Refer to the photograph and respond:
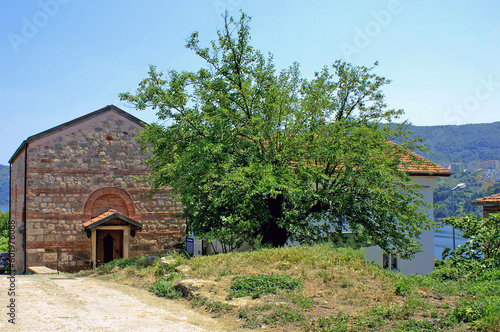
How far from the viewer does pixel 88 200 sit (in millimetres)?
18906

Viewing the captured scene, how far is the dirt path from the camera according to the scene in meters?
6.88

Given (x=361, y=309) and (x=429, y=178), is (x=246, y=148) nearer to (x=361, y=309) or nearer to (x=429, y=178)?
(x=361, y=309)

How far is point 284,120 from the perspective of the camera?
48.4 feet

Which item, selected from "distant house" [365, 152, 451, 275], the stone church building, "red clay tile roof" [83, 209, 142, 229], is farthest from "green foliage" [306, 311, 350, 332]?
"distant house" [365, 152, 451, 275]

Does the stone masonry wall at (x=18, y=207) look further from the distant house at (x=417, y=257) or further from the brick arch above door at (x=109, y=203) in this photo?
the distant house at (x=417, y=257)

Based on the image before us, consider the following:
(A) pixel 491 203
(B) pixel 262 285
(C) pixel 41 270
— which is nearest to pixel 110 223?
(C) pixel 41 270

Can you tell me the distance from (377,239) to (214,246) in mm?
8529

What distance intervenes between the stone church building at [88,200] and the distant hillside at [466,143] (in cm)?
10576

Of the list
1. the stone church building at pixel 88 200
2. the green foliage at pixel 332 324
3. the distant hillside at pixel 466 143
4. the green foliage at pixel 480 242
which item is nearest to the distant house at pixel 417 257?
the stone church building at pixel 88 200

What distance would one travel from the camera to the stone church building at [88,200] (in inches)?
718

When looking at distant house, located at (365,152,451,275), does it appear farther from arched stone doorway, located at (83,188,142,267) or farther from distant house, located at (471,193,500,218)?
arched stone doorway, located at (83,188,142,267)

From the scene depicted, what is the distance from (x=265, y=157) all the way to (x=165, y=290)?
586 cm

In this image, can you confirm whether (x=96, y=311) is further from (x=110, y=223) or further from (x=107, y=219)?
(x=110, y=223)

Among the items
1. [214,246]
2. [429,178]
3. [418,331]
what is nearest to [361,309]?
[418,331]
